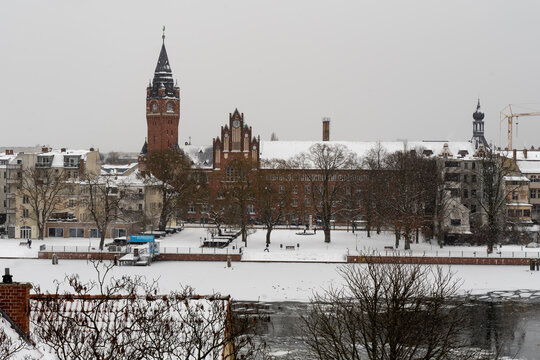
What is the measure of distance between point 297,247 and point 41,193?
28.3 meters

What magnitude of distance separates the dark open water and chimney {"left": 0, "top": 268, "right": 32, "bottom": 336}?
11.6 m

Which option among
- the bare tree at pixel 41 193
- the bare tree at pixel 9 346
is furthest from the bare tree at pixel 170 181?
the bare tree at pixel 9 346

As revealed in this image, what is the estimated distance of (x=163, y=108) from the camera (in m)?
101

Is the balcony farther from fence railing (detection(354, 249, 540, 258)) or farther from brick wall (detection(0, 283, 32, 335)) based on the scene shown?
brick wall (detection(0, 283, 32, 335))

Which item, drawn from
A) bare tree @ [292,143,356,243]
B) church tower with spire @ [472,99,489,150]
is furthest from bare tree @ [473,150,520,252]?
church tower with spire @ [472,99,489,150]

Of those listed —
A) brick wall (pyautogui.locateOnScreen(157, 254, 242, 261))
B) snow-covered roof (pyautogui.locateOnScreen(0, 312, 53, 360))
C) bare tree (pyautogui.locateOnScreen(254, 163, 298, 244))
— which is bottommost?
brick wall (pyautogui.locateOnScreen(157, 254, 242, 261))

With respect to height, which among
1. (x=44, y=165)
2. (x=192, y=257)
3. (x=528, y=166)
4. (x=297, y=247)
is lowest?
(x=192, y=257)

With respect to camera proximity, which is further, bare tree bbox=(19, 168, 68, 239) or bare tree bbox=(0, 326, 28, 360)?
bare tree bbox=(19, 168, 68, 239)

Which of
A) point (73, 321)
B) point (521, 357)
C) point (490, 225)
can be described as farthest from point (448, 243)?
point (73, 321)

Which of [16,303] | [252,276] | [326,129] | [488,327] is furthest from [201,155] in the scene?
[16,303]

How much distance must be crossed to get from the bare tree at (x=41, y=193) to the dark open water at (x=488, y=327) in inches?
1548

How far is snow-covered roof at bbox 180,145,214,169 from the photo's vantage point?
3821 inches

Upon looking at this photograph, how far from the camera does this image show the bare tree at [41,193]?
67.0 meters

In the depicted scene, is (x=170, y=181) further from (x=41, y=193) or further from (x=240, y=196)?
(x=41, y=193)
